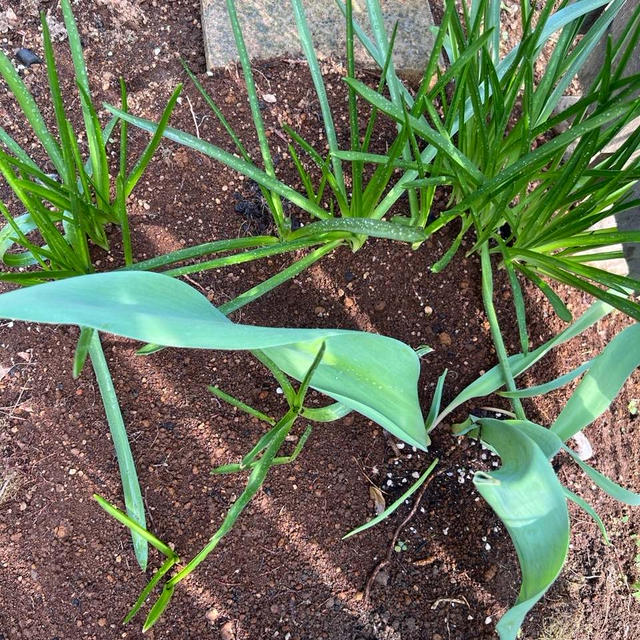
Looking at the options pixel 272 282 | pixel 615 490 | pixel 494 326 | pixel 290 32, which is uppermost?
pixel 290 32

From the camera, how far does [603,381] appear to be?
709 millimetres

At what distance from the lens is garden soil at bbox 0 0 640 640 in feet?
3.22

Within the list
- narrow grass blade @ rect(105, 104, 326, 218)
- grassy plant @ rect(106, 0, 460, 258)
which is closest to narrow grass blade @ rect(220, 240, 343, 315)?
grassy plant @ rect(106, 0, 460, 258)

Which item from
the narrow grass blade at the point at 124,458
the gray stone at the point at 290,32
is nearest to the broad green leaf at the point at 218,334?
the narrow grass blade at the point at 124,458

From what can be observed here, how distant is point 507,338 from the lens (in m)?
1.10

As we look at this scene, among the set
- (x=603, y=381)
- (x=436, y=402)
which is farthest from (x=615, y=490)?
(x=436, y=402)

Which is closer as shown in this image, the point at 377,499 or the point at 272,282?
the point at 272,282

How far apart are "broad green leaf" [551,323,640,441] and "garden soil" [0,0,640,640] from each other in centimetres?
33

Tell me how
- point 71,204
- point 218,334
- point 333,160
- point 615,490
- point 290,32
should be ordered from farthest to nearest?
1. point 290,32
2. point 333,160
3. point 71,204
4. point 615,490
5. point 218,334

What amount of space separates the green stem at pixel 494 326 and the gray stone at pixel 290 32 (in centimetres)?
48

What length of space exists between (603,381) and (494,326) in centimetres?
31

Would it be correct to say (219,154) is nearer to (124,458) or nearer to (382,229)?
(382,229)

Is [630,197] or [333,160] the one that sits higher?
[333,160]

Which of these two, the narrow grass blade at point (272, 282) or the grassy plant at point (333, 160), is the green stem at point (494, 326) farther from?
the narrow grass blade at point (272, 282)
